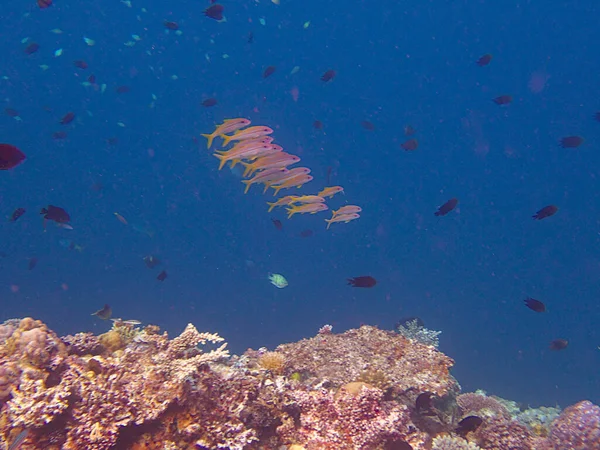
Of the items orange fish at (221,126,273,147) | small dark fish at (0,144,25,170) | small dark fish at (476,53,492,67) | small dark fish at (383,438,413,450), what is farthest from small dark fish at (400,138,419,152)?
small dark fish at (0,144,25,170)

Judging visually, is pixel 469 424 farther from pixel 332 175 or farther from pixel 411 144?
pixel 332 175

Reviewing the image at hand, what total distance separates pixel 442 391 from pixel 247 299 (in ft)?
139

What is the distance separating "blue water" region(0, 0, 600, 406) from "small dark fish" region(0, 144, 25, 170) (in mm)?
36349

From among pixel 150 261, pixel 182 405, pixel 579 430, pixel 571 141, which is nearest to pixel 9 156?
pixel 182 405

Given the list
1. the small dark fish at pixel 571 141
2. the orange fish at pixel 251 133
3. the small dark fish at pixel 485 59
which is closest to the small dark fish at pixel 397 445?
the orange fish at pixel 251 133

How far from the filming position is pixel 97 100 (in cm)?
6303

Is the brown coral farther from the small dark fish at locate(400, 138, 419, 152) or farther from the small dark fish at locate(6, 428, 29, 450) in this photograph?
the small dark fish at locate(400, 138, 419, 152)

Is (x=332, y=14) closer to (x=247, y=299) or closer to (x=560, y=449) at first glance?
(x=247, y=299)

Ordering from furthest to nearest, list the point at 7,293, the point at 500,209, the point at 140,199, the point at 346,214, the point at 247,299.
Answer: the point at 500,209 < the point at 140,199 < the point at 247,299 < the point at 7,293 < the point at 346,214

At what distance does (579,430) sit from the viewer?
6.45 meters

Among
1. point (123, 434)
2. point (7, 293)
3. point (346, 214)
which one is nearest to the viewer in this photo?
point (123, 434)

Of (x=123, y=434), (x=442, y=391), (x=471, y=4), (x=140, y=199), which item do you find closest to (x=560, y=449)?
(x=442, y=391)

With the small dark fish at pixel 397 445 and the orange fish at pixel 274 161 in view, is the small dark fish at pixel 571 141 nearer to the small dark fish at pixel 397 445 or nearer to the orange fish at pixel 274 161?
the orange fish at pixel 274 161

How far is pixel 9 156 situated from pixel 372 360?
547 centimetres
